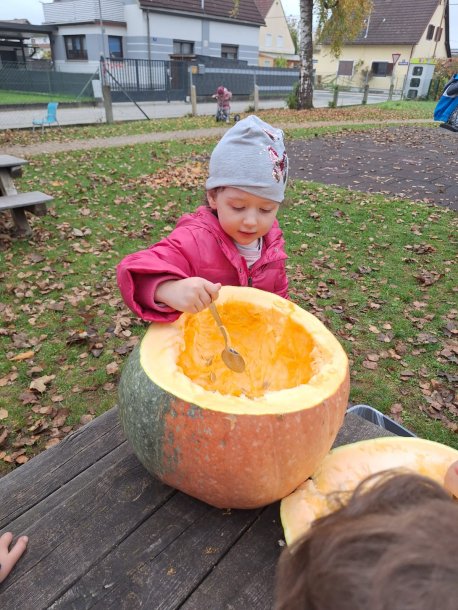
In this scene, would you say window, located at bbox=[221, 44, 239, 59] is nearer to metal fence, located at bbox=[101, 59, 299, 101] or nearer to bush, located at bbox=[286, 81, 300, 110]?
metal fence, located at bbox=[101, 59, 299, 101]

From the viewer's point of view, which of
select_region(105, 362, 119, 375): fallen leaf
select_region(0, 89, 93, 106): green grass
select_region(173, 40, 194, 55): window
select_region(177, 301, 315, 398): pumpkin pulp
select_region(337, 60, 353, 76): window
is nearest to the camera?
select_region(177, 301, 315, 398): pumpkin pulp

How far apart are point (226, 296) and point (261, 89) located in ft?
92.4

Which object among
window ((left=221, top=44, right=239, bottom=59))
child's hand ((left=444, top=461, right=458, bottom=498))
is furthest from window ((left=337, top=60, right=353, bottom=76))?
child's hand ((left=444, top=461, right=458, bottom=498))

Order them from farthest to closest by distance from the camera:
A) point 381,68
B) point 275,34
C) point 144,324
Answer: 1. point 275,34
2. point 381,68
3. point 144,324

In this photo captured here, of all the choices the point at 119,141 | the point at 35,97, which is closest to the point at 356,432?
the point at 119,141

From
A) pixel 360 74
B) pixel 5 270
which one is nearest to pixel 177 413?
pixel 5 270

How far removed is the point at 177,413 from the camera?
140 centimetres

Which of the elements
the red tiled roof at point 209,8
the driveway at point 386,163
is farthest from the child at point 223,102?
the red tiled roof at point 209,8

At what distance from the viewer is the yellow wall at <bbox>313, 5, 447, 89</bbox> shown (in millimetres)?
36938

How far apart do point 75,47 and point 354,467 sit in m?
35.7

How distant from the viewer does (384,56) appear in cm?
3856

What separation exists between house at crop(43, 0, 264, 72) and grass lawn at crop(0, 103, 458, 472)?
23641 millimetres

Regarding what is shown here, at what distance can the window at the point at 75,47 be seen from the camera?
2990 cm

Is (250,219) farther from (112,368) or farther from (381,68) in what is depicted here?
(381,68)
